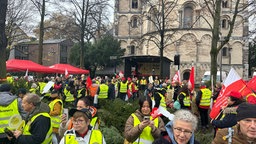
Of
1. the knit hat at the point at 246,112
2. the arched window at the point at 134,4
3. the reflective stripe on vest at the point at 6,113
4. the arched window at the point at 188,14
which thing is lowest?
the reflective stripe on vest at the point at 6,113

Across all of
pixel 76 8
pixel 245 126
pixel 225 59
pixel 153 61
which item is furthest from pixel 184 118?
pixel 225 59

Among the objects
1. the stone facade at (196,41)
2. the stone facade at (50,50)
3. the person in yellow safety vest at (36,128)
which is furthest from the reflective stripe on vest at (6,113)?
the stone facade at (50,50)

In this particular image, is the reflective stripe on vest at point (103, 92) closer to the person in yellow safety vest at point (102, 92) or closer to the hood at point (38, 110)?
the person in yellow safety vest at point (102, 92)

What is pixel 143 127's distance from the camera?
4.23 metres

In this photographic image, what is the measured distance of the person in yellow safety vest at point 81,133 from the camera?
380 centimetres

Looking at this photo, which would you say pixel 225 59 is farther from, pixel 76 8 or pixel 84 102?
pixel 84 102

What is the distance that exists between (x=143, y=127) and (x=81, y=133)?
33.9 inches

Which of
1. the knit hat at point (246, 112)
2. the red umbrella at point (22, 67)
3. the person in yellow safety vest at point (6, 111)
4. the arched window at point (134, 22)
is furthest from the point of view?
the arched window at point (134, 22)

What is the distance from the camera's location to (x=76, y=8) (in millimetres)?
30250

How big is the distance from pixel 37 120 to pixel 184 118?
83.0 inches

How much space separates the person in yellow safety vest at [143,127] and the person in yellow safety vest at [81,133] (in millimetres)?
600

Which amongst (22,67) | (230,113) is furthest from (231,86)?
(22,67)

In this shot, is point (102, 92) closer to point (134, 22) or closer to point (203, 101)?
point (203, 101)

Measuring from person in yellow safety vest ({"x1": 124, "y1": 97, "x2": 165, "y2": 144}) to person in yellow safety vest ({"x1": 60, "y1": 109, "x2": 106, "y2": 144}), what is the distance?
23.6 inches
